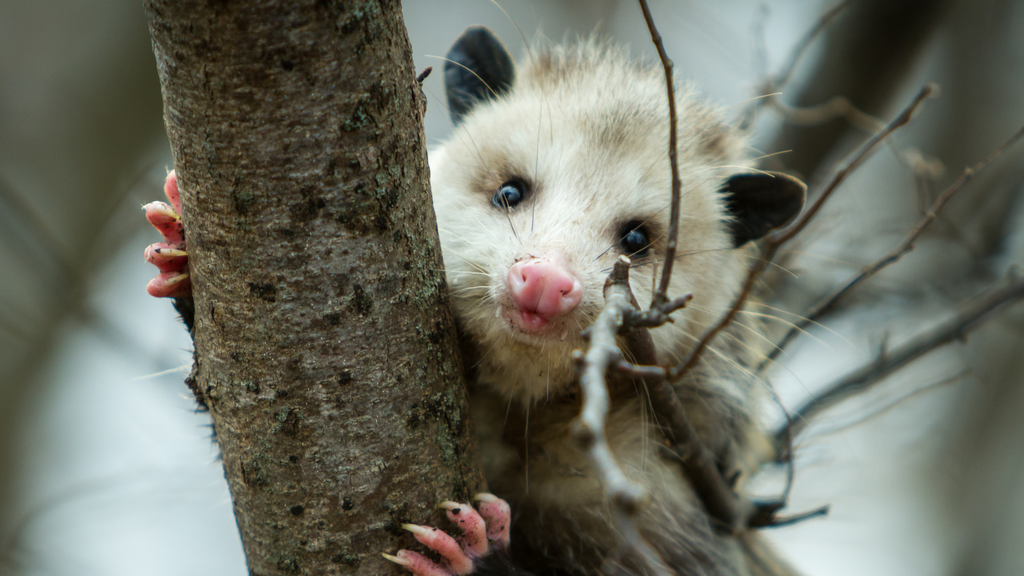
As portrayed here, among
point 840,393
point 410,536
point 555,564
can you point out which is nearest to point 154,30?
point 410,536

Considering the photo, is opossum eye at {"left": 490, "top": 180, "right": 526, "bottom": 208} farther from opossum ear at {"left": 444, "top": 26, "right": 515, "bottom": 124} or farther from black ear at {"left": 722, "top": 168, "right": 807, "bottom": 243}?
black ear at {"left": 722, "top": 168, "right": 807, "bottom": 243}

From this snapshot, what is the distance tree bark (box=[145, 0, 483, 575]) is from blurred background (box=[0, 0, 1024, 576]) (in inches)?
39.7

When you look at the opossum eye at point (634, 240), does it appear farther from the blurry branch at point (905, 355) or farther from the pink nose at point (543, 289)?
the blurry branch at point (905, 355)

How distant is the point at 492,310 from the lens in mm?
1793

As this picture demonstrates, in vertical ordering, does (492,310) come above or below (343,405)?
above

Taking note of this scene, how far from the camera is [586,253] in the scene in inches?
72.2

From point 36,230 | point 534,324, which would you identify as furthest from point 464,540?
point 36,230

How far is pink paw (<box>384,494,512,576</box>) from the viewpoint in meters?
1.51

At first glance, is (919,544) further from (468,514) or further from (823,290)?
(468,514)

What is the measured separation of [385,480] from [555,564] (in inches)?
39.0

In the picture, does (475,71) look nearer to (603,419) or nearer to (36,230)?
(603,419)

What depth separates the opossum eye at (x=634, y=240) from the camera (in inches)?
79.2

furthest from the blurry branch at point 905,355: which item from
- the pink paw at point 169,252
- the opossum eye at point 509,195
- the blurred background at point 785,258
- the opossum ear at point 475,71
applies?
the pink paw at point 169,252

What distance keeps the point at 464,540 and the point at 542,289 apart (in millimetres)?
638
